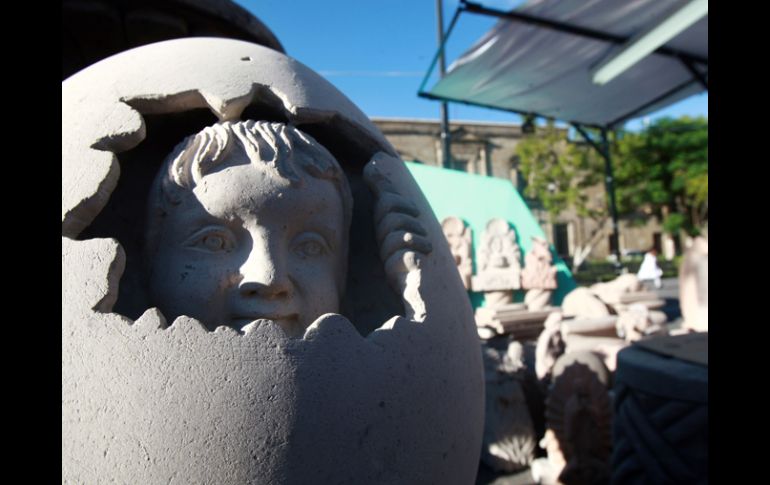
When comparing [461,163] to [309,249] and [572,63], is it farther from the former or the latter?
[309,249]

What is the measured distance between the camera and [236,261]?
1.33m

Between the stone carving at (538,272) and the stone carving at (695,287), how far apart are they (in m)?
1.89

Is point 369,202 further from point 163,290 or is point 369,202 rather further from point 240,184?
point 163,290

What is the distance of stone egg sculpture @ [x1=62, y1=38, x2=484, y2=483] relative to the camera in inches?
43.2

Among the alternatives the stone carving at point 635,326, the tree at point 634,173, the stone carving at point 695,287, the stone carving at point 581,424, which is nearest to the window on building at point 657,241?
the tree at point 634,173

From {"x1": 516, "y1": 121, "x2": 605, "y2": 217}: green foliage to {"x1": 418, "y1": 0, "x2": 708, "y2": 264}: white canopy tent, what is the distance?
7320 millimetres

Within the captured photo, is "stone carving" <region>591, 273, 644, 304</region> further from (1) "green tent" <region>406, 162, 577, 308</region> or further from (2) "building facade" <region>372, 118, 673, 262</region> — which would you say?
(2) "building facade" <region>372, 118, 673, 262</region>

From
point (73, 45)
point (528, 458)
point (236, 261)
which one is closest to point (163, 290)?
point (236, 261)

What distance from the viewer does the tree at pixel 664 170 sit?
784 inches

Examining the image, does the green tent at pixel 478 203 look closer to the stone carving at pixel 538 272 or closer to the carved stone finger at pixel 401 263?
the stone carving at pixel 538 272

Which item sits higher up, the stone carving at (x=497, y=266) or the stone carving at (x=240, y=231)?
the stone carving at (x=240, y=231)

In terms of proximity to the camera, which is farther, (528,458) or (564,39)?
(564,39)

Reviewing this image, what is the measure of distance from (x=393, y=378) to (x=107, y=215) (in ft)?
3.28

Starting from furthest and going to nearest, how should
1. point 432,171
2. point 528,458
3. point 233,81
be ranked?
point 432,171
point 528,458
point 233,81
